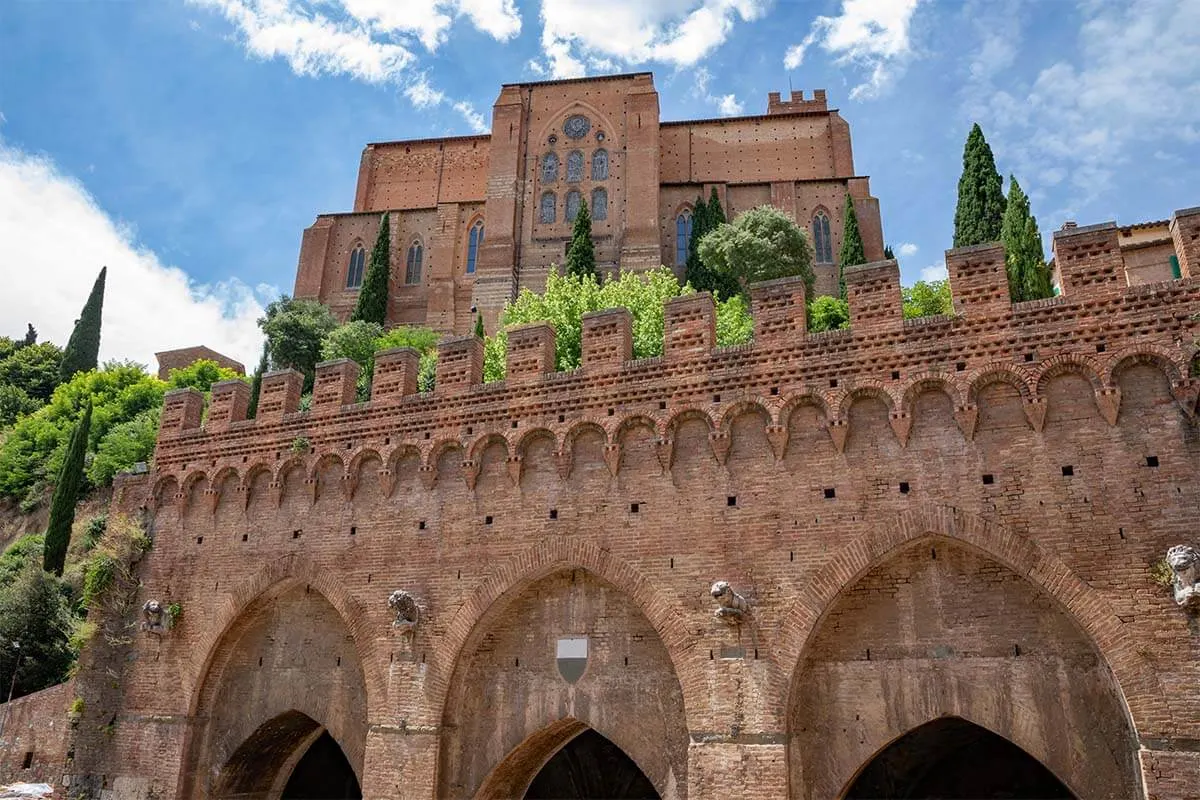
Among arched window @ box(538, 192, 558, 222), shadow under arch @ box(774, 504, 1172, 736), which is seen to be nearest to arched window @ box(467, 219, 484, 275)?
arched window @ box(538, 192, 558, 222)

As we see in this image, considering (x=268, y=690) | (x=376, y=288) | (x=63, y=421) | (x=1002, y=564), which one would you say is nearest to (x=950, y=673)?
(x=1002, y=564)

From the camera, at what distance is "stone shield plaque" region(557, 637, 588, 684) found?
1305 cm

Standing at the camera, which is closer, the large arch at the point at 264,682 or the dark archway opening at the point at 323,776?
the large arch at the point at 264,682

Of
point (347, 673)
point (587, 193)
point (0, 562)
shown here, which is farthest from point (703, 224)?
point (347, 673)

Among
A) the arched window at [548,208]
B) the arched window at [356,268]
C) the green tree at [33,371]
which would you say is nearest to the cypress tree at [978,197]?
the arched window at [548,208]

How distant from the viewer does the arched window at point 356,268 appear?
60.5m

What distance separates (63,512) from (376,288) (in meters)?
29.1

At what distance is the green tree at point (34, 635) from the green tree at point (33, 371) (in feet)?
140

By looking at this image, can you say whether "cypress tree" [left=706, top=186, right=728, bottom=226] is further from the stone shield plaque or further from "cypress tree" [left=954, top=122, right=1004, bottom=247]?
the stone shield plaque

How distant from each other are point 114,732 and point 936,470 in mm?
15132

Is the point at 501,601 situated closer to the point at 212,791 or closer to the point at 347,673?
the point at 347,673

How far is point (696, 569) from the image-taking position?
484 inches

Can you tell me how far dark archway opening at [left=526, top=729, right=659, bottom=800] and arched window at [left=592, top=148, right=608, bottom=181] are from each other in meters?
Answer: 45.4

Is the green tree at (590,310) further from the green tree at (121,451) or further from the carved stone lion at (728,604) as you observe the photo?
the green tree at (121,451)
